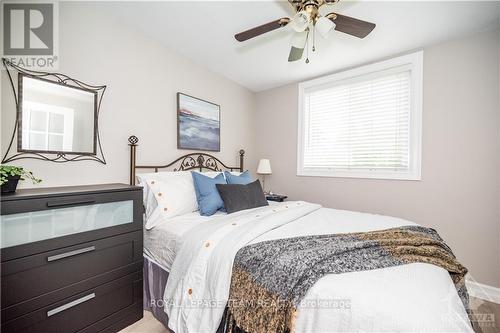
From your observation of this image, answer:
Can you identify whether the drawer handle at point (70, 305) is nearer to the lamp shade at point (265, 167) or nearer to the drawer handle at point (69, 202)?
the drawer handle at point (69, 202)

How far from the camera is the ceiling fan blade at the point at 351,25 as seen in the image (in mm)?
1470

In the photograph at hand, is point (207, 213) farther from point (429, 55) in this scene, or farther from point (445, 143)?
point (429, 55)

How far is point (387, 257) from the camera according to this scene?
1144mm

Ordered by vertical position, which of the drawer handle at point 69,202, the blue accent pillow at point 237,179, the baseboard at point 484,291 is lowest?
the baseboard at point 484,291

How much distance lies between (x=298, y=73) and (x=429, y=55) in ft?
4.77

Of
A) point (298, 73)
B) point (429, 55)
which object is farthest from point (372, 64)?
point (298, 73)

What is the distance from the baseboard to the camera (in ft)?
6.79

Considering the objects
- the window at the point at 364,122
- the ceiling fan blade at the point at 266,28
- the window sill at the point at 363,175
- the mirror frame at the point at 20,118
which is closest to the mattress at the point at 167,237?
the mirror frame at the point at 20,118

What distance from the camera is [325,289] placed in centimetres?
93

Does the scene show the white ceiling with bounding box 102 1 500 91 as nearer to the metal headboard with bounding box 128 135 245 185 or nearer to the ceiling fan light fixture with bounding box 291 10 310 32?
the ceiling fan light fixture with bounding box 291 10 310 32

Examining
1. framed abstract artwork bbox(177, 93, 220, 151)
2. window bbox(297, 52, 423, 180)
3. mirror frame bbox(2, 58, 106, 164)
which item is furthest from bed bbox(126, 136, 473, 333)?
window bbox(297, 52, 423, 180)

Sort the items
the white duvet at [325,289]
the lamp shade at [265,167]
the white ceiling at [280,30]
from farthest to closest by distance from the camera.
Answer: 1. the lamp shade at [265,167]
2. the white ceiling at [280,30]
3. the white duvet at [325,289]

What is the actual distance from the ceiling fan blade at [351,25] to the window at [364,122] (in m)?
1.32

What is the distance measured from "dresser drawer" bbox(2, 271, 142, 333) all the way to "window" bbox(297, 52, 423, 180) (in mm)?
2550
